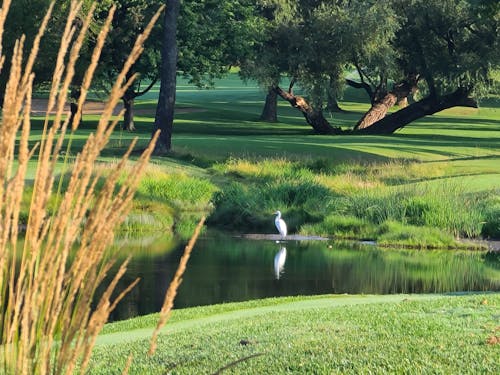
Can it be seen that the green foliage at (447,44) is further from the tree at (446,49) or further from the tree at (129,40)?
the tree at (129,40)

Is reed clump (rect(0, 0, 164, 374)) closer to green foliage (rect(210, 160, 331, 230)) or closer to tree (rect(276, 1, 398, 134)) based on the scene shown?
green foliage (rect(210, 160, 331, 230))

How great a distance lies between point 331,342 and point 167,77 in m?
29.3

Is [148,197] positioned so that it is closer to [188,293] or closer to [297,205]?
[297,205]

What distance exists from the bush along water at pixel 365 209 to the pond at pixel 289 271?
4.39ft

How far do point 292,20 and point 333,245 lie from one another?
89.3 ft

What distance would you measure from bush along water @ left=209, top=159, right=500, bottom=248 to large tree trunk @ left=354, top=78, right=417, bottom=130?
21.8m

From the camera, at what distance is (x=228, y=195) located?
29.3 m

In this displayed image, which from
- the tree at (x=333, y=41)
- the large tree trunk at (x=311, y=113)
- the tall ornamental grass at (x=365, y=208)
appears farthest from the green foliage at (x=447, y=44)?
the tall ornamental grass at (x=365, y=208)

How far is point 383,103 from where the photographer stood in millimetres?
54750

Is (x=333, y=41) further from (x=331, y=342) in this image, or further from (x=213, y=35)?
(x=331, y=342)

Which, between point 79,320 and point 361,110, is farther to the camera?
point 361,110

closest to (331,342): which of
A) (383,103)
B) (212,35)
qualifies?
(212,35)

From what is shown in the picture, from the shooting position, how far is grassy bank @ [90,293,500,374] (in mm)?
8219

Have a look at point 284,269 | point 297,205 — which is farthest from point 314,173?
point 284,269
